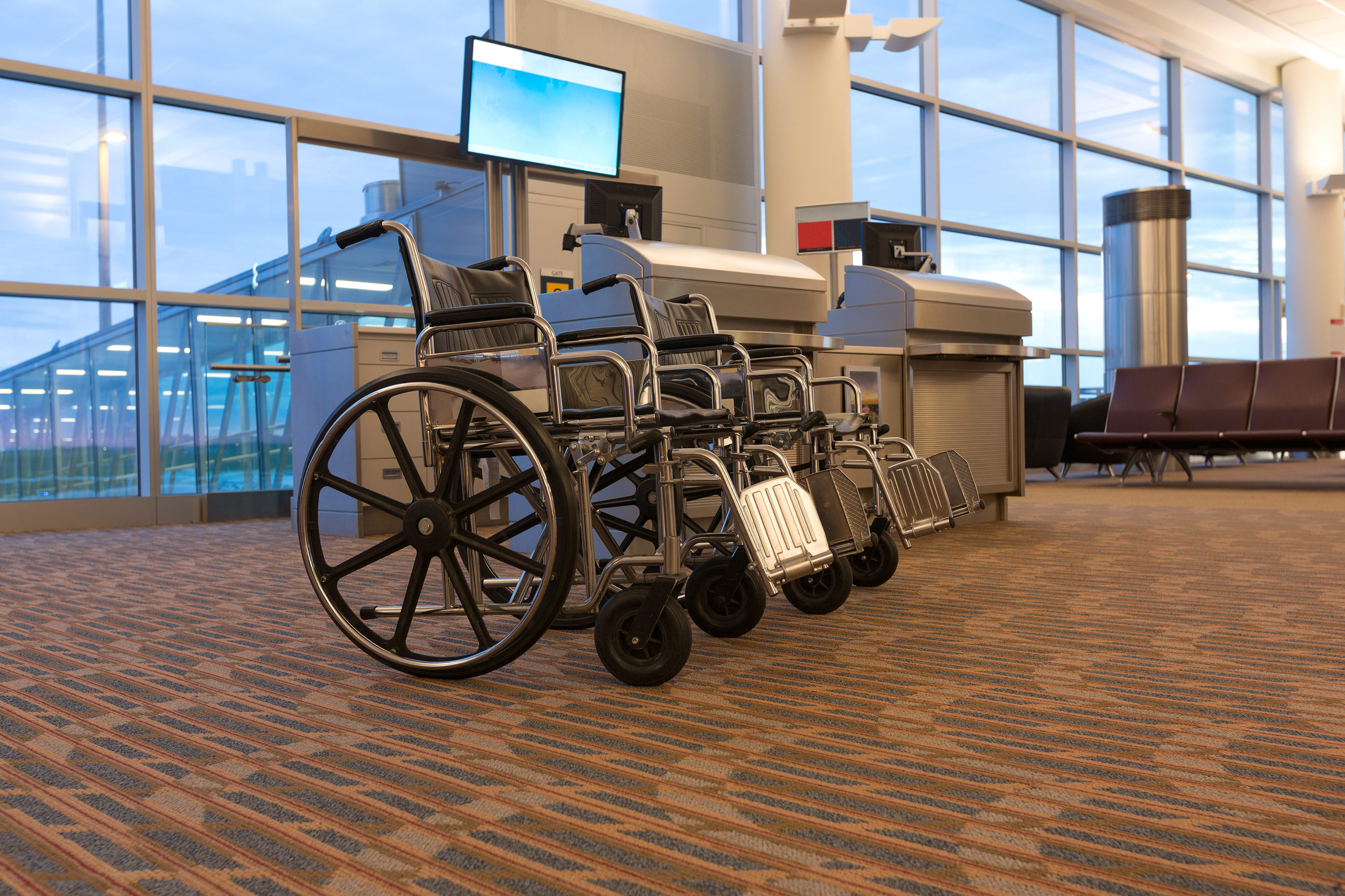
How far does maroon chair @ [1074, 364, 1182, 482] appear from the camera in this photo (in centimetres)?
736

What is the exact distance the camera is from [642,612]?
1.71 meters

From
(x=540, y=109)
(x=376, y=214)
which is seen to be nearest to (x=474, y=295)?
(x=540, y=109)

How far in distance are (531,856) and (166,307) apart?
5733 millimetres

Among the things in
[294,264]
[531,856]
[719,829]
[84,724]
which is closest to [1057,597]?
[719,829]

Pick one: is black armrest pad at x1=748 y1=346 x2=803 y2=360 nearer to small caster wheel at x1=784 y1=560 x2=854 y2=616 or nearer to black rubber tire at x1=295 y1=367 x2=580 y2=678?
small caster wheel at x1=784 y1=560 x2=854 y2=616

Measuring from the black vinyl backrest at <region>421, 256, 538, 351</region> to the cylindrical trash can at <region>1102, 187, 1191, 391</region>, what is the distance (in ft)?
29.5

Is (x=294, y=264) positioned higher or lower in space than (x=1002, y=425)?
higher

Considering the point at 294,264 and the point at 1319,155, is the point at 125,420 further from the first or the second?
the point at 1319,155

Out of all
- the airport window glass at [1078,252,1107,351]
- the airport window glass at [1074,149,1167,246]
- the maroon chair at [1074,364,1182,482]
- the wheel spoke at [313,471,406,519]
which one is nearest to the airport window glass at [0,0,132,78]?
the wheel spoke at [313,471,406,519]

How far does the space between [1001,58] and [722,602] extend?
30.9 feet

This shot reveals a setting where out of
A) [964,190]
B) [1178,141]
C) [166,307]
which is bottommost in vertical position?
[166,307]

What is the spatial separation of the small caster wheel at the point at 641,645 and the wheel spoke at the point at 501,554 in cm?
15

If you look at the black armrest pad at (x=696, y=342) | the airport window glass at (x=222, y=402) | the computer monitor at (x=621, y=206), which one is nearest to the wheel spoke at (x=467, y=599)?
the black armrest pad at (x=696, y=342)

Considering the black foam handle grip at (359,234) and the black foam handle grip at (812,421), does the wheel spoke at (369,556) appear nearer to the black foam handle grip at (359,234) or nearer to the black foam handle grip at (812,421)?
the black foam handle grip at (359,234)
